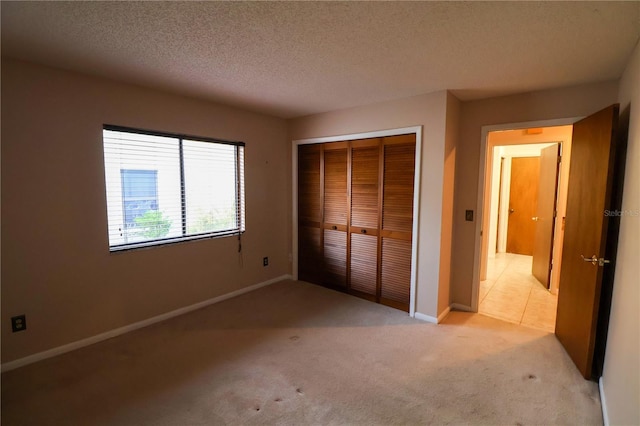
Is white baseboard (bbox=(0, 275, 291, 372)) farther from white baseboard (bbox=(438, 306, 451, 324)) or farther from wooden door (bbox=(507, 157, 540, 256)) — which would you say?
wooden door (bbox=(507, 157, 540, 256))

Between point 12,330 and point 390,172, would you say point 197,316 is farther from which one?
point 390,172

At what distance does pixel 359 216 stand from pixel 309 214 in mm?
822

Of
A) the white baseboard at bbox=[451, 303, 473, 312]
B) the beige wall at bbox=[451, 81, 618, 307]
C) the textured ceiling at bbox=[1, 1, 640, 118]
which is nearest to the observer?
the textured ceiling at bbox=[1, 1, 640, 118]

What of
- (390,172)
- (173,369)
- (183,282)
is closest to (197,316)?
(183,282)

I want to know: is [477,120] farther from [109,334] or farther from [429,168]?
[109,334]

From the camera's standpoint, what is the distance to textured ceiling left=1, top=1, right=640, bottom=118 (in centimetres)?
159

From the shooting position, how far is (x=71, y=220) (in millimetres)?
2525

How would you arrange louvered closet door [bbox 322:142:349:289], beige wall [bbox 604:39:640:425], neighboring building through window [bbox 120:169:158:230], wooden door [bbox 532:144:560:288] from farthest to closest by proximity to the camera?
wooden door [bbox 532:144:560:288], louvered closet door [bbox 322:142:349:289], neighboring building through window [bbox 120:169:158:230], beige wall [bbox 604:39:640:425]

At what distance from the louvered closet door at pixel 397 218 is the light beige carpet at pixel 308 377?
1.35 feet

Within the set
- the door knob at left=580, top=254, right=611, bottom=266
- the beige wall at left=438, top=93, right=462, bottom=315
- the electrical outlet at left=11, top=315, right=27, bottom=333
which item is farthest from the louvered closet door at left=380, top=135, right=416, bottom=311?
the electrical outlet at left=11, top=315, right=27, bottom=333

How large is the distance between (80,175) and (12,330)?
1272 mm

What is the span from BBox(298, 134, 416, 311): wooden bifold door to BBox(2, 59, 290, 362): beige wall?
1434 mm

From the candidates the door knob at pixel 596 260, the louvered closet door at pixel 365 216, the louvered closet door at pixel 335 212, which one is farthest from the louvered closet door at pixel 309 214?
the door knob at pixel 596 260

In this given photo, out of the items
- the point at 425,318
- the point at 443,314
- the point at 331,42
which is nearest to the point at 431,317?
the point at 425,318
